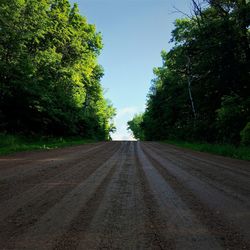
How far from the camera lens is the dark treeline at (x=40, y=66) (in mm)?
22656

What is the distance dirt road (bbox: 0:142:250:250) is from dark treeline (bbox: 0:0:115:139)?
1640cm

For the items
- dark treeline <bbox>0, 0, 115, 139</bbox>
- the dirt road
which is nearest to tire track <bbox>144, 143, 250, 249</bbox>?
the dirt road

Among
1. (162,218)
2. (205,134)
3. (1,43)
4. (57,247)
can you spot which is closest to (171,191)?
(162,218)

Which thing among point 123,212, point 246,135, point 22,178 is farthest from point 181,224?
point 246,135

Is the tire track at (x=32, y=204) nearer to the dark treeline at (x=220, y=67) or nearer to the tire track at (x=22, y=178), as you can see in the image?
the tire track at (x=22, y=178)

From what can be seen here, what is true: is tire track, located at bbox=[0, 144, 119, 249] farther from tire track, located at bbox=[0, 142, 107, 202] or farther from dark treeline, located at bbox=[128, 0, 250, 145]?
dark treeline, located at bbox=[128, 0, 250, 145]

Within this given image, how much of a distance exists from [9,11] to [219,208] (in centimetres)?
2331

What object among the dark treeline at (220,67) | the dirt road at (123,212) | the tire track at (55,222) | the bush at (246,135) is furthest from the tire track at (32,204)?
the dark treeline at (220,67)

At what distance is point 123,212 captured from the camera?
15.1 ft

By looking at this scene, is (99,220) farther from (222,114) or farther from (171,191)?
(222,114)

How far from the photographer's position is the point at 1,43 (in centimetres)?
2244

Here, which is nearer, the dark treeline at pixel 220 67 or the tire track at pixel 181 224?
the tire track at pixel 181 224

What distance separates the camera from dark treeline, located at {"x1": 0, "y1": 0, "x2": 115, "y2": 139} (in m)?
22.7

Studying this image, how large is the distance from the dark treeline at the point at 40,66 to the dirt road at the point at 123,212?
16.4 metres
